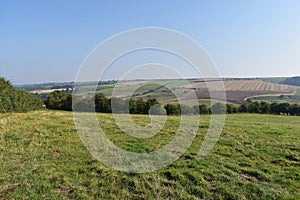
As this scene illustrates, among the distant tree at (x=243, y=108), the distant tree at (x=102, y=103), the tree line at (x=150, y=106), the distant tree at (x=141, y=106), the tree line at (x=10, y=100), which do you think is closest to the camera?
the tree line at (x=10, y=100)

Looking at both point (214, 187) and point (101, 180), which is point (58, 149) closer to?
point (101, 180)

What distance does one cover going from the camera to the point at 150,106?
4503cm

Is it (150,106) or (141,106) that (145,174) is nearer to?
(150,106)

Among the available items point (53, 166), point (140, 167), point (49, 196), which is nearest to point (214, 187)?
point (140, 167)

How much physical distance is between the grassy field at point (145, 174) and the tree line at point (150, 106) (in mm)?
26109

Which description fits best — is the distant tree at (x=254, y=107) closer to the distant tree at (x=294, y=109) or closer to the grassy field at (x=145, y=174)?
the distant tree at (x=294, y=109)

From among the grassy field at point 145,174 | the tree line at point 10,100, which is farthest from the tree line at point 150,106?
the grassy field at point 145,174

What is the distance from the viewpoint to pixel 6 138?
38.0 ft

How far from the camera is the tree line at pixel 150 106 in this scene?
134ft

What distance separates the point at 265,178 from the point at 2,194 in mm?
7862

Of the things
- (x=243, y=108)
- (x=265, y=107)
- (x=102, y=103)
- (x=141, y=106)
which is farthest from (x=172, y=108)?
(x=265, y=107)

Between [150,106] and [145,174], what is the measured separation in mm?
37119

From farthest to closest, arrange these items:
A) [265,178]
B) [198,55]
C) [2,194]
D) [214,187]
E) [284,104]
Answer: [284,104]
[198,55]
[265,178]
[214,187]
[2,194]

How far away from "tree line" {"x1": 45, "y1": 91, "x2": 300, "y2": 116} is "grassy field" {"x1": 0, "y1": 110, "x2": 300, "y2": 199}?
26109mm
